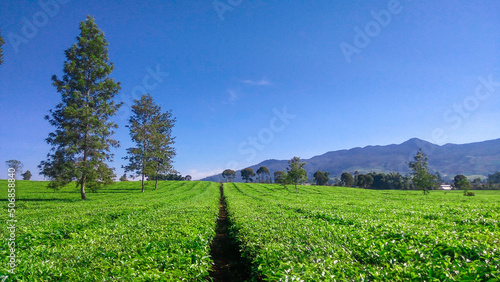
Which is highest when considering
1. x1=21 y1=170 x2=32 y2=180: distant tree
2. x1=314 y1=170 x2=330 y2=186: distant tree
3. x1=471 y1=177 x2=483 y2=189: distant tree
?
x1=21 y1=170 x2=32 y2=180: distant tree

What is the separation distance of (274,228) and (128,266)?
6.98 metres

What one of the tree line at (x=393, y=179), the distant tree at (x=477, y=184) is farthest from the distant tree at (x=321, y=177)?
the distant tree at (x=477, y=184)

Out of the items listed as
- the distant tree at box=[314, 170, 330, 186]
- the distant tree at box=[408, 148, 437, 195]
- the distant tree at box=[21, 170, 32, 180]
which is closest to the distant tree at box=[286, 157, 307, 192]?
the distant tree at box=[408, 148, 437, 195]

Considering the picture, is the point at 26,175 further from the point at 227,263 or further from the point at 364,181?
the point at 364,181

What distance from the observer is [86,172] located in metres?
32.1

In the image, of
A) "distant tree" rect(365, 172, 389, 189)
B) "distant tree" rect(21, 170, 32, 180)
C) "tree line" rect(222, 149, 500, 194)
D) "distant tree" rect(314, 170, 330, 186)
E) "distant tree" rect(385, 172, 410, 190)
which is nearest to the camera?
"tree line" rect(222, 149, 500, 194)

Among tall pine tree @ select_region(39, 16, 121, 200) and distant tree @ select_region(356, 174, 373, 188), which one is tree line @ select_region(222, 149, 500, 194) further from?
tall pine tree @ select_region(39, 16, 121, 200)

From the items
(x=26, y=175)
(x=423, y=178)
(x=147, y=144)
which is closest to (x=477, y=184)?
(x=423, y=178)

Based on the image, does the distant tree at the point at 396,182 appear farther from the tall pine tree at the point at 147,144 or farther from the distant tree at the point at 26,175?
the distant tree at the point at 26,175

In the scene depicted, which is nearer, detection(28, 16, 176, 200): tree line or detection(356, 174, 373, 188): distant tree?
detection(28, 16, 176, 200): tree line

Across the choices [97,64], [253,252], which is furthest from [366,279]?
[97,64]

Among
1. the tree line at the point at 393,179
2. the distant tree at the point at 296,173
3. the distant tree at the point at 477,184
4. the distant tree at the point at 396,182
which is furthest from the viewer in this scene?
the distant tree at the point at 396,182

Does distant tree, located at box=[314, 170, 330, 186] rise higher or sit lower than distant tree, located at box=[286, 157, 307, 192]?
lower

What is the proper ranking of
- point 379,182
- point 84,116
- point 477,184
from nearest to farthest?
1. point 84,116
2. point 477,184
3. point 379,182
